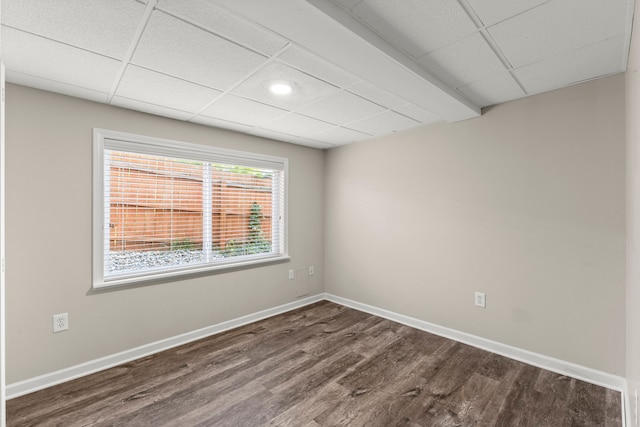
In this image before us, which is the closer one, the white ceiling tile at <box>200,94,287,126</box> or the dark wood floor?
the dark wood floor

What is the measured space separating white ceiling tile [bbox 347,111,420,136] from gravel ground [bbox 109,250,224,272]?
215cm

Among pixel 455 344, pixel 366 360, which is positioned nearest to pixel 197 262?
pixel 366 360

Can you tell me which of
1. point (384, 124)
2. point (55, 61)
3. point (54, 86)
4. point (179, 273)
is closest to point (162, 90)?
point (55, 61)

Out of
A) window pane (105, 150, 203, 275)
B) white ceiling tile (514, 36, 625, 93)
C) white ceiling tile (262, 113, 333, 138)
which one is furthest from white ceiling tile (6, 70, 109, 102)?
white ceiling tile (514, 36, 625, 93)

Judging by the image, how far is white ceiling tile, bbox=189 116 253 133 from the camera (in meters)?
2.85

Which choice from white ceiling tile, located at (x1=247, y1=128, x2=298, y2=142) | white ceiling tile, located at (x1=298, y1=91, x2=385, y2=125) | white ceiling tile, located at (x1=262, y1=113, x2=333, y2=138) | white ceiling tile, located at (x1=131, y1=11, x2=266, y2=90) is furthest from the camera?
white ceiling tile, located at (x1=247, y1=128, x2=298, y2=142)

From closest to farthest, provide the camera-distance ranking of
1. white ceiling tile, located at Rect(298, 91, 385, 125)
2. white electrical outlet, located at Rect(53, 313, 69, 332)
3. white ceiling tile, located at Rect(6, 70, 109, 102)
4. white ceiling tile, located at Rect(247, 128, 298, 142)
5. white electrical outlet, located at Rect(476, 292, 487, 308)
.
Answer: white ceiling tile, located at Rect(6, 70, 109, 102), white electrical outlet, located at Rect(53, 313, 69, 332), white ceiling tile, located at Rect(298, 91, 385, 125), white electrical outlet, located at Rect(476, 292, 487, 308), white ceiling tile, located at Rect(247, 128, 298, 142)

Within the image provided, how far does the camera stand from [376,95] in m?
2.33

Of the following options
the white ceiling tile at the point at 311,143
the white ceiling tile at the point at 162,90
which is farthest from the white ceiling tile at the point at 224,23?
the white ceiling tile at the point at 311,143

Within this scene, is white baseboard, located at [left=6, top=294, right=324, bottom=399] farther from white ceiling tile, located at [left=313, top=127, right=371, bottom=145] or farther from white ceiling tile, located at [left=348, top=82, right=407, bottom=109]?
white ceiling tile, located at [left=348, top=82, right=407, bottom=109]

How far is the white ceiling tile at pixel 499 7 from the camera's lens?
4.48 feet

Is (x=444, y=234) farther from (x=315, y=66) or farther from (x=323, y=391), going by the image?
(x=315, y=66)

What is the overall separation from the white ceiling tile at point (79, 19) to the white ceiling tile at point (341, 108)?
4.45ft

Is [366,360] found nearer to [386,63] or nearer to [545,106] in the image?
[386,63]
